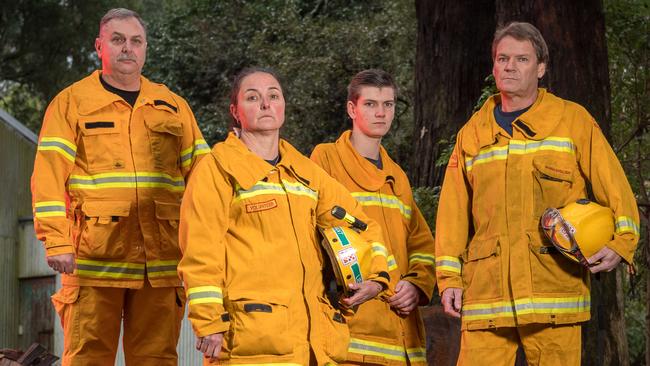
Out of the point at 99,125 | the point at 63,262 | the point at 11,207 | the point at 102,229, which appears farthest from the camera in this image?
the point at 11,207

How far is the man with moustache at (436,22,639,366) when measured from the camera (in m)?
6.34

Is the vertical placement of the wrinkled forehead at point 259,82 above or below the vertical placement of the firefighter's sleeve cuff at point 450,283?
above

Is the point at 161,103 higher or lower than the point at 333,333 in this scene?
higher

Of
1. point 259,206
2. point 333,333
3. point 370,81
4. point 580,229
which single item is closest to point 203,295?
point 259,206

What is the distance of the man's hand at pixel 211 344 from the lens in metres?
5.61

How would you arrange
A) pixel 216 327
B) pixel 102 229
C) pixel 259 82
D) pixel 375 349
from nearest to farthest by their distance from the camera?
pixel 216 327 → pixel 259 82 → pixel 375 349 → pixel 102 229

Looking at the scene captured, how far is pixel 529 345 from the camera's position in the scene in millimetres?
6383

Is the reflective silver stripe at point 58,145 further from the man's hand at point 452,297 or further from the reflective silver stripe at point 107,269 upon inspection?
the man's hand at point 452,297

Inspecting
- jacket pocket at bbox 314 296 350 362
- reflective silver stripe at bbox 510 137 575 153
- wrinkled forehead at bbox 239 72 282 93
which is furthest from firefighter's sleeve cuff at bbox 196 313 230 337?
reflective silver stripe at bbox 510 137 575 153

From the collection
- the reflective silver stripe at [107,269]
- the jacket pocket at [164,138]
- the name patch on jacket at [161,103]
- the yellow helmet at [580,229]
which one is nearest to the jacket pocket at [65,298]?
the reflective silver stripe at [107,269]

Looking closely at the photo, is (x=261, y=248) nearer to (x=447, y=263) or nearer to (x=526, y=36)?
(x=447, y=263)

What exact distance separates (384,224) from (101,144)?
5.58 feet

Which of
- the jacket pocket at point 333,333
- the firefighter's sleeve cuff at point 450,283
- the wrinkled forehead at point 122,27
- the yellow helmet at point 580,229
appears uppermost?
the wrinkled forehead at point 122,27

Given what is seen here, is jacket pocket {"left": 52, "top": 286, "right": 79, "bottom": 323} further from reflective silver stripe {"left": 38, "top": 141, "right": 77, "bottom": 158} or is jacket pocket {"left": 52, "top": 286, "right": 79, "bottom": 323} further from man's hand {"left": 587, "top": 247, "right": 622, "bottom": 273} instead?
man's hand {"left": 587, "top": 247, "right": 622, "bottom": 273}
